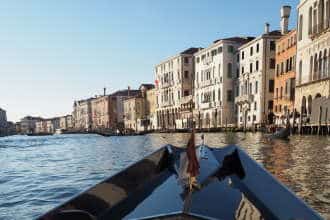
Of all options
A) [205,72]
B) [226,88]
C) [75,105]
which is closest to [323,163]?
[226,88]

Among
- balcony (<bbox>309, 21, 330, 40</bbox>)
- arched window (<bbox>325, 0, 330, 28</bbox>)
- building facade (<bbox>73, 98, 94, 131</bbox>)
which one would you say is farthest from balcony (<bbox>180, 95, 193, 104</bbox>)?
building facade (<bbox>73, 98, 94, 131</bbox>)

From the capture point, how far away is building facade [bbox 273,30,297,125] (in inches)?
934

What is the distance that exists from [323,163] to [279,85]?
20556 mm

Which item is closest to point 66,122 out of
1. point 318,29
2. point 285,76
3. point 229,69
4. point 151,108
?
point 151,108

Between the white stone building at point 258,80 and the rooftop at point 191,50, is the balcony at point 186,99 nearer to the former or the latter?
the rooftop at point 191,50

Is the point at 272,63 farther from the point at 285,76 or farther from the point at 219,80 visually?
the point at 219,80

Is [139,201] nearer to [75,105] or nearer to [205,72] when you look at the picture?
[205,72]

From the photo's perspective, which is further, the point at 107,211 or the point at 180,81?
the point at 180,81

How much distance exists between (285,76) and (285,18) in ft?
20.3

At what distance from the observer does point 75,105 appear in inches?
4080

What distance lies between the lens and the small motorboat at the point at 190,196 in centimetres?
133

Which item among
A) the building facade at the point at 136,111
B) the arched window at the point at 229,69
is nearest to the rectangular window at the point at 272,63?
the arched window at the point at 229,69

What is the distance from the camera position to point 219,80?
1363 inches

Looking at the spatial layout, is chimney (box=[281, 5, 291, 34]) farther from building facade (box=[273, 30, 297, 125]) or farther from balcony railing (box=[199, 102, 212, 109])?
balcony railing (box=[199, 102, 212, 109])
